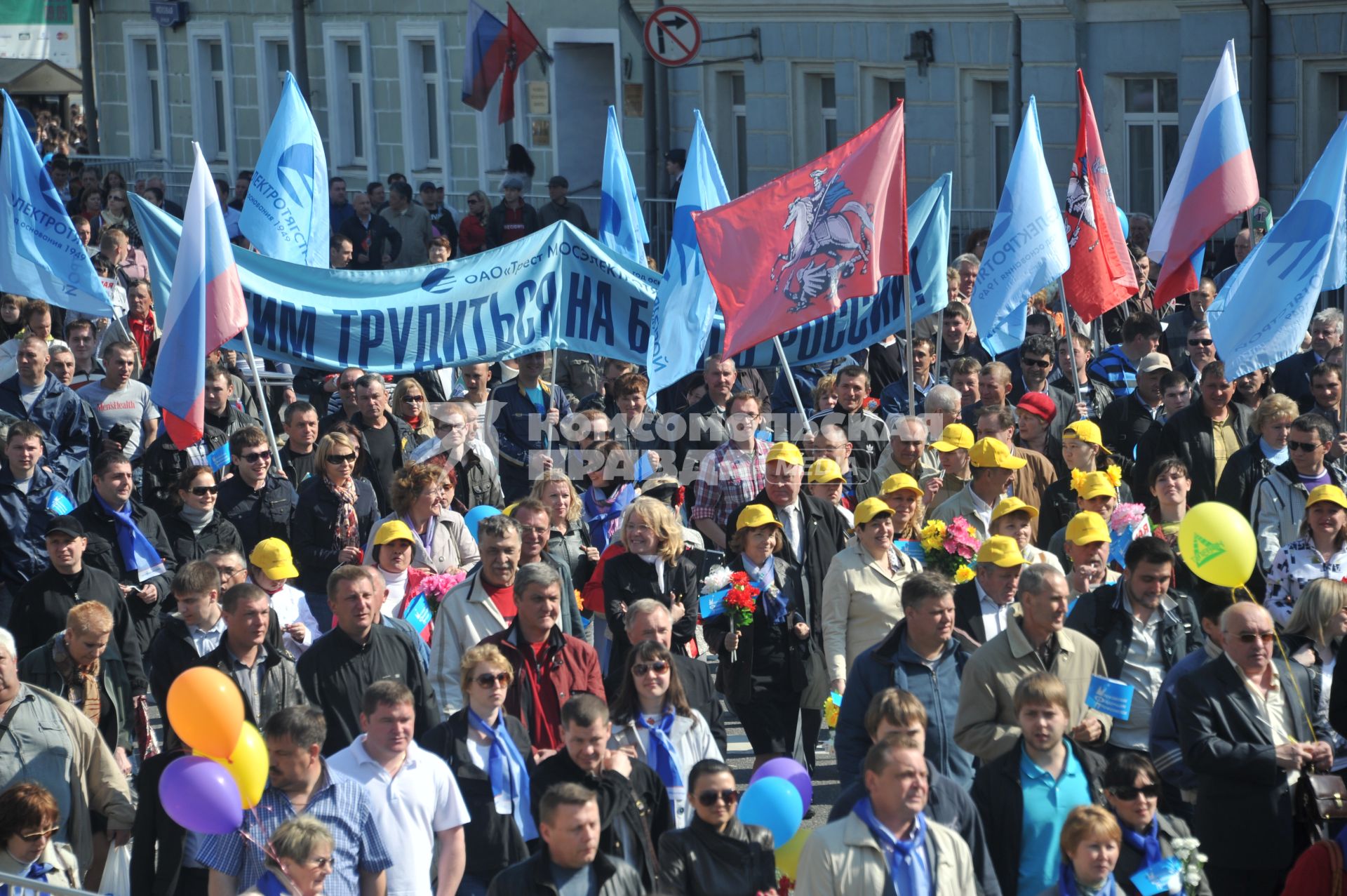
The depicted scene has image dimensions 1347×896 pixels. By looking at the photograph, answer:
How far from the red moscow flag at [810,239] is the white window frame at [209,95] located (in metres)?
24.4

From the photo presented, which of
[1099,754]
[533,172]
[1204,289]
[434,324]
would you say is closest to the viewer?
[1099,754]

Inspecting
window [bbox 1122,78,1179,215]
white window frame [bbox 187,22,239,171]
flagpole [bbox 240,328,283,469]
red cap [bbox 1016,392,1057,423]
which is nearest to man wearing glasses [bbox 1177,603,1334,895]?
red cap [bbox 1016,392,1057,423]

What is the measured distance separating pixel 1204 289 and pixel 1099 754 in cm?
776

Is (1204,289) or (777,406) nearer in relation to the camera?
(777,406)

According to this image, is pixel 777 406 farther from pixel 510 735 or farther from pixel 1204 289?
pixel 510 735

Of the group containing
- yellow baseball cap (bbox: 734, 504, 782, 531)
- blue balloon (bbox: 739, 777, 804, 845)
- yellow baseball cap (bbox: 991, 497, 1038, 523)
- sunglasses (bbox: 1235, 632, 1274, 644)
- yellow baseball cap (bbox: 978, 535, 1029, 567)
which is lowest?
blue balloon (bbox: 739, 777, 804, 845)

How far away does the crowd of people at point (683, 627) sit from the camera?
21.2 feet

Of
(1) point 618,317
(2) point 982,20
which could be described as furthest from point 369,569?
(2) point 982,20

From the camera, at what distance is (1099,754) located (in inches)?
268

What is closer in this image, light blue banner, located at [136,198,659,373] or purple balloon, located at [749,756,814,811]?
purple balloon, located at [749,756,814,811]

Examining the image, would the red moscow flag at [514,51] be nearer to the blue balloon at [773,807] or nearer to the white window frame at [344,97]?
the white window frame at [344,97]

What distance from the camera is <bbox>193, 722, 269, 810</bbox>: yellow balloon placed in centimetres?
640

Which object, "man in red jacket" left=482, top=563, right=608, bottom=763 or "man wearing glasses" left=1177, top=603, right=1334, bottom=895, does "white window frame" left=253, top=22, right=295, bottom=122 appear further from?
"man wearing glasses" left=1177, top=603, right=1334, bottom=895

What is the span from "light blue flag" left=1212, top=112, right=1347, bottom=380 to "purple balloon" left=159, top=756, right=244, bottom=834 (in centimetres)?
637
